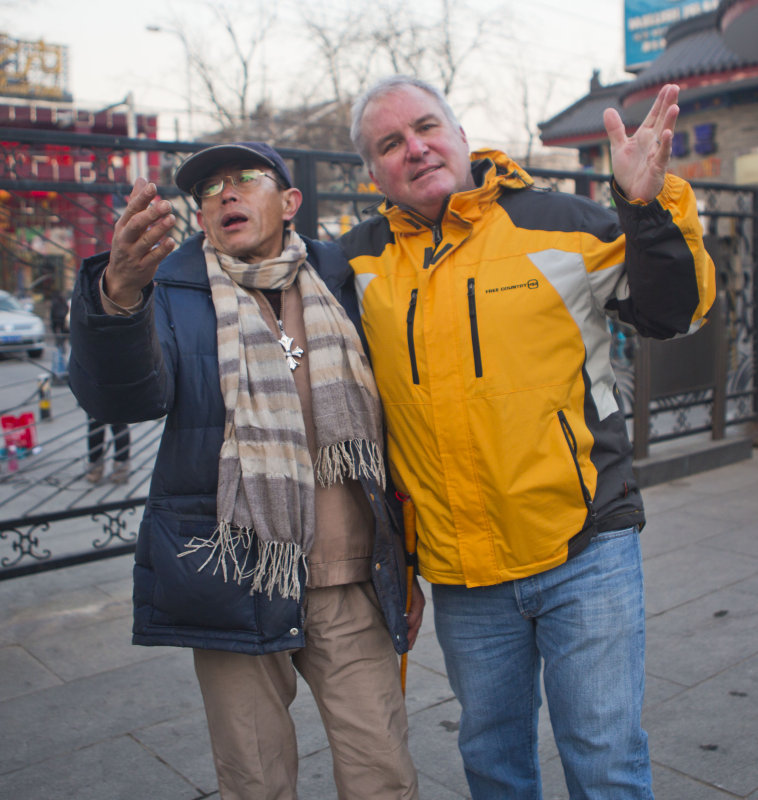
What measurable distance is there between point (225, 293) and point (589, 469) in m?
0.95

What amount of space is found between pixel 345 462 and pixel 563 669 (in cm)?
70

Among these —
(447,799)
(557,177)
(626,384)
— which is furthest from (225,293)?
(626,384)

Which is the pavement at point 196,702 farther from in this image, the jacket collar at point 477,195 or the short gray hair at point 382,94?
the short gray hair at point 382,94

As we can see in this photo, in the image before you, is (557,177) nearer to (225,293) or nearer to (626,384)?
(626,384)

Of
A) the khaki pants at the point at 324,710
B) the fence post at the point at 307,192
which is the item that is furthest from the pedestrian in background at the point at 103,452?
the khaki pants at the point at 324,710

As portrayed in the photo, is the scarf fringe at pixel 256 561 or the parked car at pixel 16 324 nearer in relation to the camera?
the scarf fringe at pixel 256 561

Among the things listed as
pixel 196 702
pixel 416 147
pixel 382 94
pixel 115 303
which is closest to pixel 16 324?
pixel 196 702

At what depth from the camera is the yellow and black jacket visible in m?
1.89

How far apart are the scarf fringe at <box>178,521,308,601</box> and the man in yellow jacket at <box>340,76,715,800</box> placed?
34 centimetres

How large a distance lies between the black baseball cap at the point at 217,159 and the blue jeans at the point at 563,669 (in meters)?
1.19

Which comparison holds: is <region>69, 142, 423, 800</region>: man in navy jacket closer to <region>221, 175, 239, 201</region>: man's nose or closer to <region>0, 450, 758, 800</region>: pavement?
<region>221, 175, 239, 201</region>: man's nose

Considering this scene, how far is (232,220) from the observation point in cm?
212

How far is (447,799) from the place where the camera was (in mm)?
2693

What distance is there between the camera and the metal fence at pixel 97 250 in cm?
457
